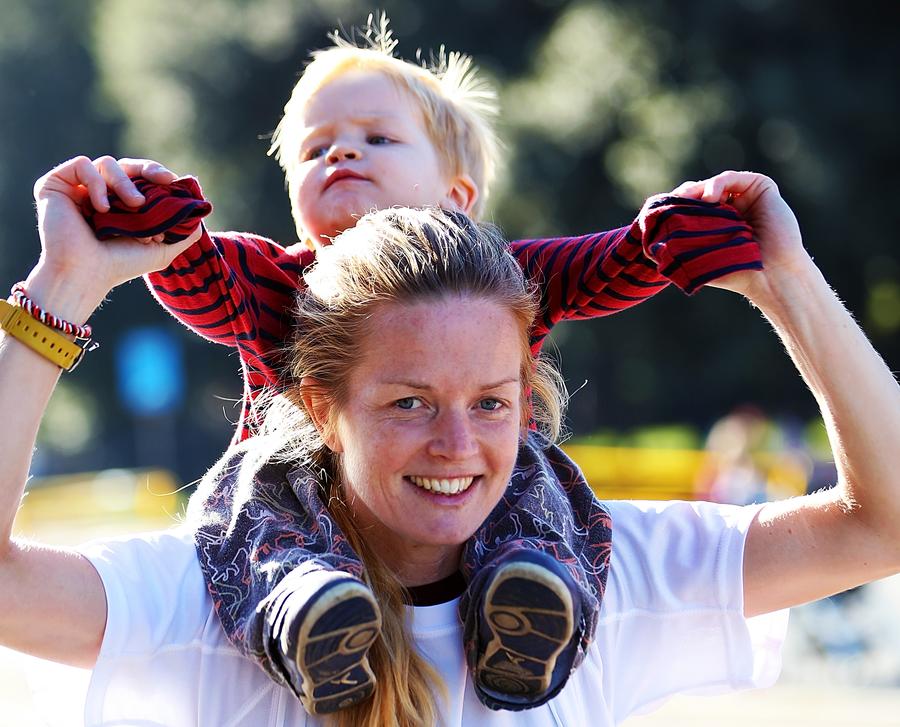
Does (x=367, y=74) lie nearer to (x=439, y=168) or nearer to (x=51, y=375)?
(x=439, y=168)

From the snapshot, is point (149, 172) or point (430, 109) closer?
point (149, 172)

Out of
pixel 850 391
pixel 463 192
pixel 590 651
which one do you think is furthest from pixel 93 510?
pixel 850 391

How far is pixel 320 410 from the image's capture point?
6.69ft

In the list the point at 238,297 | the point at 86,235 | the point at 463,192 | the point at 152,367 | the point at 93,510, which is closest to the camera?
the point at 86,235

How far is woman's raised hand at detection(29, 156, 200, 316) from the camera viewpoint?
178 centimetres

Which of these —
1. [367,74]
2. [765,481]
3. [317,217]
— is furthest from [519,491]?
[765,481]

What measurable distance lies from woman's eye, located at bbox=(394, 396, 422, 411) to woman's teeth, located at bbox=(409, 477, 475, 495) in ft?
0.35

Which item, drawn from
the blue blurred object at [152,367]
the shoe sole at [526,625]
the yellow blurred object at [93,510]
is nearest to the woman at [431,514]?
the shoe sole at [526,625]

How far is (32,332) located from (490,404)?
674 millimetres

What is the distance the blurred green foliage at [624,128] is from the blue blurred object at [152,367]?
0.49 m

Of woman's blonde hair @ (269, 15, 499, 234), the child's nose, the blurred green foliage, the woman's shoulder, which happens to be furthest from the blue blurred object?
the woman's shoulder

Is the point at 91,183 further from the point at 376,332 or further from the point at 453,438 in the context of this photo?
the point at 453,438

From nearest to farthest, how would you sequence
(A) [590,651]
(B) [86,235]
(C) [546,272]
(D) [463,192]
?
(B) [86,235], (A) [590,651], (C) [546,272], (D) [463,192]

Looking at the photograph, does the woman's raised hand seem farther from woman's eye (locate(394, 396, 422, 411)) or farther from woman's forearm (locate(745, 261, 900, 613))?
woman's forearm (locate(745, 261, 900, 613))
